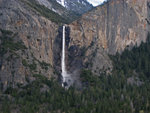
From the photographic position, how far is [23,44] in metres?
106

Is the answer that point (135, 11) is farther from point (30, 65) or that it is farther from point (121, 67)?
point (30, 65)

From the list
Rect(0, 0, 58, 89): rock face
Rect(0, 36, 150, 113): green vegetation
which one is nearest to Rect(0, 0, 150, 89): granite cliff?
Rect(0, 0, 58, 89): rock face

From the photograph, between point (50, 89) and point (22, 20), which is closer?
point (50, 89)

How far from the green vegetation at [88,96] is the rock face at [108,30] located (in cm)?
767

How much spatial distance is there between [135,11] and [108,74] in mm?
35764

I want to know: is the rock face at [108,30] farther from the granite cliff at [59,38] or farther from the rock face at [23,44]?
the rock face at [23,44]

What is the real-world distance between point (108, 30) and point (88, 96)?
4123cm

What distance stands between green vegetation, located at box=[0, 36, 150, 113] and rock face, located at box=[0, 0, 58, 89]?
375 centimetres

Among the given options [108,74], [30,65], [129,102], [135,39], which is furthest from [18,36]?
[135,39]

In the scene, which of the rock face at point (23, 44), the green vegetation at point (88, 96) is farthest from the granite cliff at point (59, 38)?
the green vegetation at point (88, 96)

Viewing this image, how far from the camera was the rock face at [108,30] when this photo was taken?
11981 cm

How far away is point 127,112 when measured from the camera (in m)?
89.4

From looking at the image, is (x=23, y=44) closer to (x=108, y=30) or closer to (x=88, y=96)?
(x=88, y=96)

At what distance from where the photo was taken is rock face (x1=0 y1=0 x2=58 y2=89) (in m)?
96.2
